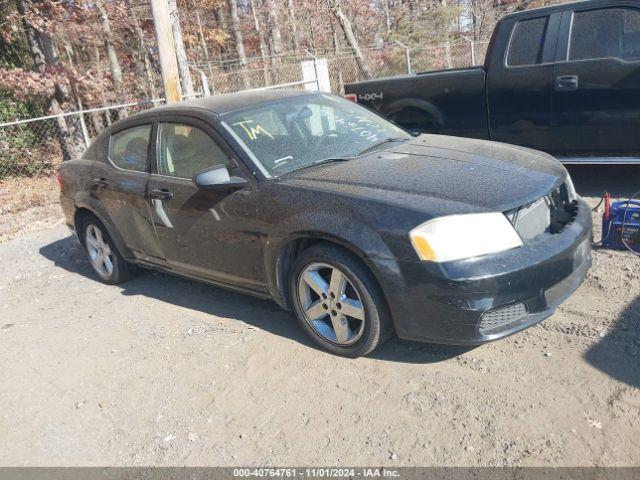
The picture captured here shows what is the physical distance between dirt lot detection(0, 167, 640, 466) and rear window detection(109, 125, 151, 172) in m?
1.25

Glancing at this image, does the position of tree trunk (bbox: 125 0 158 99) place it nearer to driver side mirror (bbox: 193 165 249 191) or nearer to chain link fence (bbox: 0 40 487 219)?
chain link fence (bbox: 0 40 487 219)

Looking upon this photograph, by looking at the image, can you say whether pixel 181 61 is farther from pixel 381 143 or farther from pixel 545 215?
pixel 545 215

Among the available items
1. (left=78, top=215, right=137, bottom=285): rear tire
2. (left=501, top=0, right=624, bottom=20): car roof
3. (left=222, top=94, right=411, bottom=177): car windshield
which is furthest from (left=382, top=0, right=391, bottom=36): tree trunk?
(left=222, top=94, right=411, bottom=177): car windshield

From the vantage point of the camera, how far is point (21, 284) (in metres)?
6.01

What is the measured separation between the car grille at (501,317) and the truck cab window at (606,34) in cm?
365

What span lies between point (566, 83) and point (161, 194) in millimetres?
4125

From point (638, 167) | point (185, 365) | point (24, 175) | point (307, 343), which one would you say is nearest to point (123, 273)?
point (185, 365)

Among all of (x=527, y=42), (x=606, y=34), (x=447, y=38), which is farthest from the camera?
(x=447, y=38)

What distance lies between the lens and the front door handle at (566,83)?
5.74 meters

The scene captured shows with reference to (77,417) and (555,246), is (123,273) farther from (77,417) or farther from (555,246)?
(555,246)

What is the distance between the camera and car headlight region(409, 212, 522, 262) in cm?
302

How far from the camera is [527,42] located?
6117mm

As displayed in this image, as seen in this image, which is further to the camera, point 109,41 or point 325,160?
point 109,41

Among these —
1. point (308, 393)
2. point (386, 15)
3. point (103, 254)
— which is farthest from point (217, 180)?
point (386, 15)
